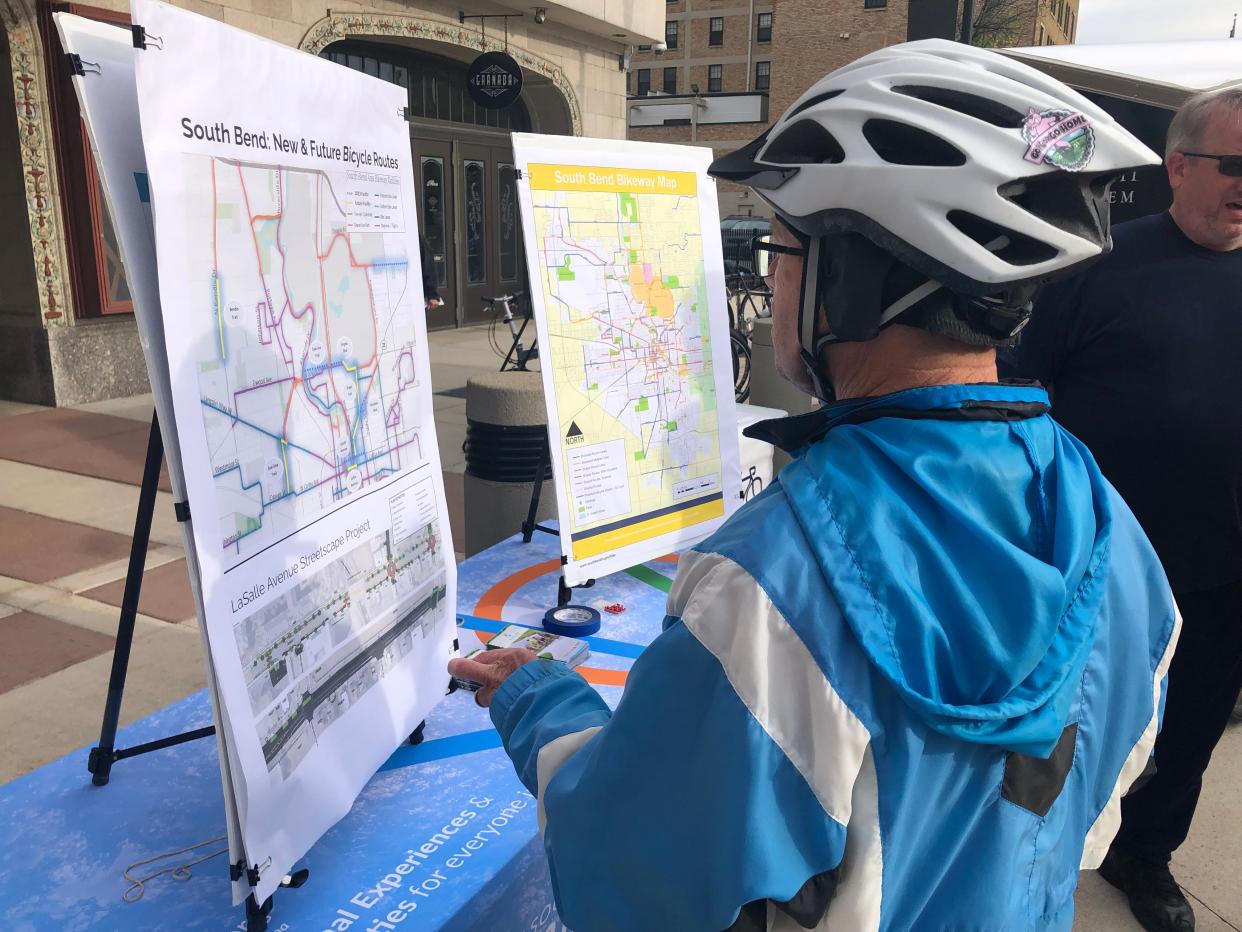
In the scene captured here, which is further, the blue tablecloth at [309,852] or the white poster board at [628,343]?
the white poster board at [628,343]

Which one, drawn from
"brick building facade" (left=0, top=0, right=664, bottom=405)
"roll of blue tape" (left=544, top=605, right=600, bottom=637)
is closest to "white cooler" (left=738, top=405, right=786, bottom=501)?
"roll of blue tape" (left=544, top=605, right=600, bottom=637)

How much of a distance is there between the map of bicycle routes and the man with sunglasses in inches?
79.7

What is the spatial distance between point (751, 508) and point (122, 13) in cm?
939

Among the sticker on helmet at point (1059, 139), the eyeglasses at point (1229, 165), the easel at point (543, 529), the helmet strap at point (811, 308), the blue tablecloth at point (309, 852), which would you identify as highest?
the eyeglasses at point (1229, 165)

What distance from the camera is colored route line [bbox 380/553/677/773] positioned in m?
2.16

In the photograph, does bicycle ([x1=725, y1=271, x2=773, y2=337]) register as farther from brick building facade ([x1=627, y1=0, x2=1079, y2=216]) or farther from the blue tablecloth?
brick building facade ([x1=627, y1=0, x2=1079, y2=216])

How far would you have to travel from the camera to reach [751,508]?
39.8 inches

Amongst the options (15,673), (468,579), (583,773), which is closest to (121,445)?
(15,673)

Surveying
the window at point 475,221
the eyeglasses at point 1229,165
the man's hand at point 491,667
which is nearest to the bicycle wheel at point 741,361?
the eyeglasses at point 1229,165

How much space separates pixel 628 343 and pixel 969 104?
1.89m

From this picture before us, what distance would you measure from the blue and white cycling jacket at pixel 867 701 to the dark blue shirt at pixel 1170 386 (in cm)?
191

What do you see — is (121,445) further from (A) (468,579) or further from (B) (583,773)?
(B) (583,773)

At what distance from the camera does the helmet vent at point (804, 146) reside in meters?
1.19

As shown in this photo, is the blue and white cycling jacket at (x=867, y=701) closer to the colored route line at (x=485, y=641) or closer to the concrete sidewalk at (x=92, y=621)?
the colored route line at (x=485, y=641)
